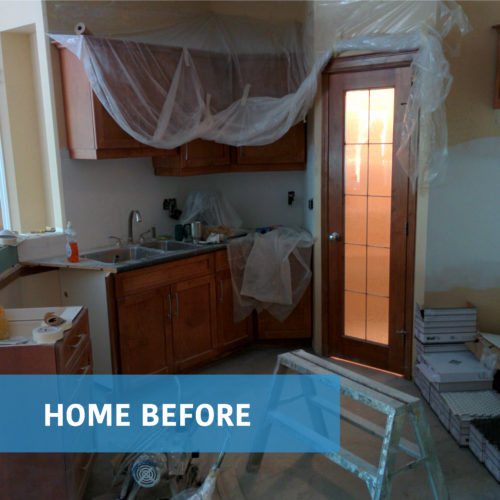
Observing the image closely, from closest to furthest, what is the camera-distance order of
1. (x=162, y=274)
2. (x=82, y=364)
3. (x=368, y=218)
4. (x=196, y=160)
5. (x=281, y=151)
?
1. (x=82, y=364)
2. (x=162, y=274)
3. (x=368, y=218)
4. (x=196, y=160)
5. (x=281, y=151)

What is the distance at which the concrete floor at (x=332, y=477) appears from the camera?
101 inches

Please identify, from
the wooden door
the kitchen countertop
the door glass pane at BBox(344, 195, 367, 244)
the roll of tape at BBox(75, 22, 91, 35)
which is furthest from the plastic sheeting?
the kitchen countertop

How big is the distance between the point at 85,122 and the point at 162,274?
43.1 inches

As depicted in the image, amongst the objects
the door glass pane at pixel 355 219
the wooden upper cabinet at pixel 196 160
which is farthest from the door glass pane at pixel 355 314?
the wooden upper cabinet at pixel 196 160

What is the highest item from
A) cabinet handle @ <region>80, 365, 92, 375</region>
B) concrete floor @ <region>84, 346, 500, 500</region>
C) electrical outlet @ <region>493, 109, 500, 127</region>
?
electrical outlet @ <region>493, 109, 500, 127</region>

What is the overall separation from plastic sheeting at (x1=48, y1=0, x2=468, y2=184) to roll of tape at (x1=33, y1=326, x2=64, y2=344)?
61.2 inches

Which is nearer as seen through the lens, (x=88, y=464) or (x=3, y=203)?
(x=88, y=464)

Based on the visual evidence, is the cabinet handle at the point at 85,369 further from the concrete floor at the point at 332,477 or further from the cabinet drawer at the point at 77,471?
the concrete floor at the point at 332,477

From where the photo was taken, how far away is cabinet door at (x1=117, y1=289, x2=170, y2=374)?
3.36m

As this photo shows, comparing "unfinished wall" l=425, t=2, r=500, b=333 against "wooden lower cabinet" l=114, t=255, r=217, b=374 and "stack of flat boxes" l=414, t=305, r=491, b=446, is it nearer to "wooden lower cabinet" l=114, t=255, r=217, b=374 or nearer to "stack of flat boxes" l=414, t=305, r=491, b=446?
"stack of flat boxes" l=414, t=305, r=491, b=446

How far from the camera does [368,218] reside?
3764 mm

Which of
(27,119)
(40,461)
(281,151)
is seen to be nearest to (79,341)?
(40,461)

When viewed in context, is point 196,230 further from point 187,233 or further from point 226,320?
point 226,320

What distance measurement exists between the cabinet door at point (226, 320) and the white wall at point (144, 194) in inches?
29.6
